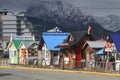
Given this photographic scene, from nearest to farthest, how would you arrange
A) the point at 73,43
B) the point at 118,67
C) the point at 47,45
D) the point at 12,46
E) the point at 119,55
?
the point at 118,67 < the point at 119,55 < the point at 73,43 < the point at 47,45 < the point at 12,46

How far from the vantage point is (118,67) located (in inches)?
1794

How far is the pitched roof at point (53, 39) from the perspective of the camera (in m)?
63.8

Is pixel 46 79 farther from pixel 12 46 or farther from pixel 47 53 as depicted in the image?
pixel 12 46

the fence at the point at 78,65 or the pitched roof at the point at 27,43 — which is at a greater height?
the pitched roof at the point at 27,43

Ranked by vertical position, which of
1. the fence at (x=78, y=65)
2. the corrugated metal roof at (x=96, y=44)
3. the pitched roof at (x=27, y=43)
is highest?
the pitched roof at (x=27, y=43)

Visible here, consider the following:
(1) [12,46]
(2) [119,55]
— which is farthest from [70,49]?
(1) [12,46]

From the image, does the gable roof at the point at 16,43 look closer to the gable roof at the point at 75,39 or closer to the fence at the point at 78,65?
the fence at the point at 78,65

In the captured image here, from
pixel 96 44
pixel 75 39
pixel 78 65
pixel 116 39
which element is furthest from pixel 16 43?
pixel 116 39

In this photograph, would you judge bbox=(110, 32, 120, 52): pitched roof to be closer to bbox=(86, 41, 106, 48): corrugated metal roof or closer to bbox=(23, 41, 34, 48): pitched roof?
bbox=(86, 41, 106, 48): corrugated metal roof

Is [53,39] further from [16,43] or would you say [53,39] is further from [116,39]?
[116,39]

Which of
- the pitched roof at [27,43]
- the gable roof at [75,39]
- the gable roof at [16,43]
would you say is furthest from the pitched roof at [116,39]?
the gable roof at [16,43]

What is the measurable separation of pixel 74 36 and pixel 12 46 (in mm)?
21133

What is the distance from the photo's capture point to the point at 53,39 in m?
64.9

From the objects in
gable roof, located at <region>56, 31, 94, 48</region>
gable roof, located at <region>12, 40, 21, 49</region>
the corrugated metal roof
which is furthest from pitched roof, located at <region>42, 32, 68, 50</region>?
gable roof, located at <region>12, 40, 21, 49</region>
